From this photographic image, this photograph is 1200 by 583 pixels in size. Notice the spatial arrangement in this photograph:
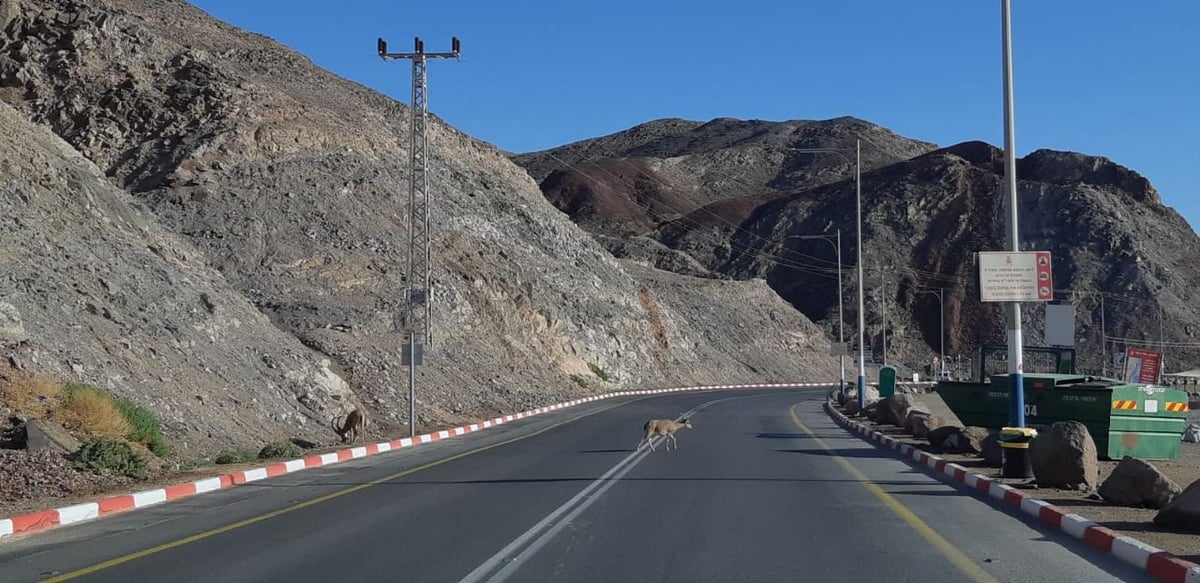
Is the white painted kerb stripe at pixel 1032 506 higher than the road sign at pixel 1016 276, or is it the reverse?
the road sign at pixel 1016 276

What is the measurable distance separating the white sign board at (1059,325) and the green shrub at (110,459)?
25.0 meters

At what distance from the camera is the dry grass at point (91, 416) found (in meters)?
20.8

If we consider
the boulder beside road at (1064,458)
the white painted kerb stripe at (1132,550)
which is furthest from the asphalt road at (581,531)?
the boulder beside road at (1064,458)

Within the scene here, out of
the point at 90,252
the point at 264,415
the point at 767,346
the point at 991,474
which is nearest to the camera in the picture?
the point at 991,474

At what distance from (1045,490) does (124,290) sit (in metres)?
25.1

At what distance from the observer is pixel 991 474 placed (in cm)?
1714

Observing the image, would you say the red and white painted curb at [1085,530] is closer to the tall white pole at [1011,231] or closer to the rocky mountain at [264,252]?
the tall white pole at [1011,231]

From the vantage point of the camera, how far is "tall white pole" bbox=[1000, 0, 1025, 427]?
15.9 m

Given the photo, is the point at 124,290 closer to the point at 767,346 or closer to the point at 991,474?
the point at 991,474

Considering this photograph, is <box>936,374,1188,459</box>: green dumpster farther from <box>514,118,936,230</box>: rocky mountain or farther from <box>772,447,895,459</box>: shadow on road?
<box>514,118,936,230</box>: rocky mountain

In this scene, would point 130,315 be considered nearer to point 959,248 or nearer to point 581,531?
point 581,531

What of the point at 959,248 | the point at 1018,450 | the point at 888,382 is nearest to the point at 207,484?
the point at 1018,450

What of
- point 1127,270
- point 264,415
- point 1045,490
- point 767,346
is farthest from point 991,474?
point 1127,270

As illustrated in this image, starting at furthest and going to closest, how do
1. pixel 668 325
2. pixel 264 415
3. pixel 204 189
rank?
pixel 668 325 → pixel 204 189 → pixel 264 415
